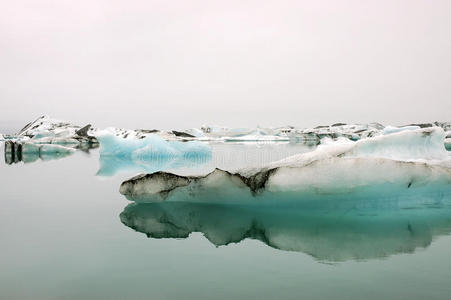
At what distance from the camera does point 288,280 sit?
2.05m

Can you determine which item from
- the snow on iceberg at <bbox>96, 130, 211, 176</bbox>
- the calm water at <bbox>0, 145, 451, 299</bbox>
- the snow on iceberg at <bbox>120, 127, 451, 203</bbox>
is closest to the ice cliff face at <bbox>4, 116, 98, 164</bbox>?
the snow on iceberg at <bbox>96, 130, 211, 176</bbox>

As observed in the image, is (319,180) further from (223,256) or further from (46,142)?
(46,142)

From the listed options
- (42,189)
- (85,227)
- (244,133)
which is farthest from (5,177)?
(244,133)

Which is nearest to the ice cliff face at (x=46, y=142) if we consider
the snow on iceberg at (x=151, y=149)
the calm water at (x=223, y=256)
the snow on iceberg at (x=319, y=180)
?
the snow on iceberg at (x=151, y=149)

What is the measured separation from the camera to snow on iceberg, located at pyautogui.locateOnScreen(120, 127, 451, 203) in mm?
3229

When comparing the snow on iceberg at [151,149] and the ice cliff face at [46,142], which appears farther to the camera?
the ice cliff face at [46,142]

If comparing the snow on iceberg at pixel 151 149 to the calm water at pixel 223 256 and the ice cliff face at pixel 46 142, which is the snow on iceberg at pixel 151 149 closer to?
the ice cliff face at pixel 46 142

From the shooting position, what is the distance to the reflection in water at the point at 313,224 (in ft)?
8.64

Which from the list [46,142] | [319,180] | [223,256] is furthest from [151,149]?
[46,142]

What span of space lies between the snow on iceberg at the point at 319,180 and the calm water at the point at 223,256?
0.19m

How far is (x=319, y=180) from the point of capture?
3234 millimetres

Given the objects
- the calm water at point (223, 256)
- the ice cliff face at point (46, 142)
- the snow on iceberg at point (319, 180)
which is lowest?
the ice cliff face at point (46, 142)

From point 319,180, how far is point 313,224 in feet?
1.26

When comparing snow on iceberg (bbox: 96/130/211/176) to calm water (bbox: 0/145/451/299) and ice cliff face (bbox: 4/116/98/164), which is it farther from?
calm water (bbox: 0/145/451/299)
